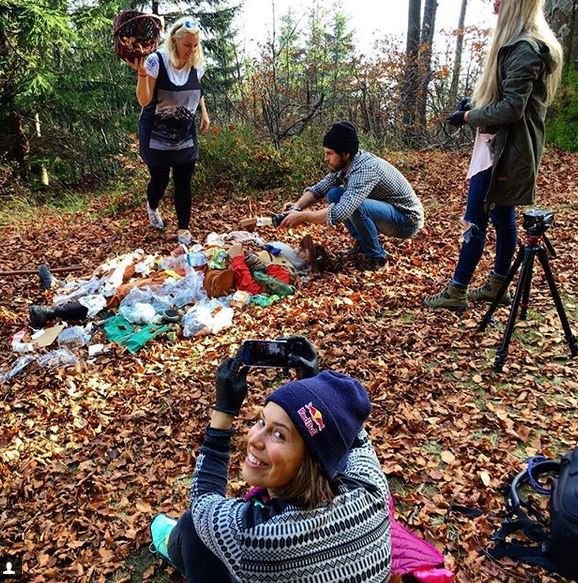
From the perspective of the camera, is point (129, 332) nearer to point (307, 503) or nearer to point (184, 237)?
point (184, 237)

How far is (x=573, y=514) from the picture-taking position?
193 centimetres

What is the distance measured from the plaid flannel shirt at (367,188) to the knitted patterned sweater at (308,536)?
10.5 feet

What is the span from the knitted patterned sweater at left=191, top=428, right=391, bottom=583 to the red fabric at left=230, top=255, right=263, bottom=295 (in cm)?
323

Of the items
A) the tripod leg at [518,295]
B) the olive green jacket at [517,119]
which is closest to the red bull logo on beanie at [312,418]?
the tripod leg at [518,295]

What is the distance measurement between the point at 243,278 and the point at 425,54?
418 inches

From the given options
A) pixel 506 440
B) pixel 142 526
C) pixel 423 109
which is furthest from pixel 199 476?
pixel 423 109

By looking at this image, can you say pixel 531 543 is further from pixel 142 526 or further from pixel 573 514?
pixel 142 526

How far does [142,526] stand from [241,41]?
1434 centimetres

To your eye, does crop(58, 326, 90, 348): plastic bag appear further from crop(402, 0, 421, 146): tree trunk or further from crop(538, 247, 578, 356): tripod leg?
crop(402, 0, 421, 146): tree trunk

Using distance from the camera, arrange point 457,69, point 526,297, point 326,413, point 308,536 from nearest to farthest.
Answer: point 308,536 < point 326,413 < point 526,297 < point 457,69

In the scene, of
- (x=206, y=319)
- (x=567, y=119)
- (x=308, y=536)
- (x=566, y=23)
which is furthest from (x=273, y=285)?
(x=566, y=23)

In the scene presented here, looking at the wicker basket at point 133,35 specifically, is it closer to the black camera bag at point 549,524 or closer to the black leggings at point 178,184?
the black leggings at point 178,184

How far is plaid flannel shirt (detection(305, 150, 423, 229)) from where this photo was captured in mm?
4504

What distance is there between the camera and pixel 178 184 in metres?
5.63
